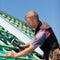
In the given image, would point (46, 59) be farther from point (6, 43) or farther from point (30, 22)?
point (6, 43)

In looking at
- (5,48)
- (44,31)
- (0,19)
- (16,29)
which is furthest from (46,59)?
(0,19)

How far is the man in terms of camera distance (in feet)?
13.1

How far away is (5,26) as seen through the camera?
11805 millimetres

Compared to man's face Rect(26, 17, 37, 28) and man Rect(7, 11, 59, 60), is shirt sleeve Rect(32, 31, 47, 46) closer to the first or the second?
man Rect(7, 11, 59, 60)

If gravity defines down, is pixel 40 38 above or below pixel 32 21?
below

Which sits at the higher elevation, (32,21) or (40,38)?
(32,21)

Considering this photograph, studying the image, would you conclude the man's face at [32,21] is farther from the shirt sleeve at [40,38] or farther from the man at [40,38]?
the shirt sleeve at [40,38]

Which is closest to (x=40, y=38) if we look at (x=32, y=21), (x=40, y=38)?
(x=40, y=38)

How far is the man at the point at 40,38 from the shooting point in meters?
3.98

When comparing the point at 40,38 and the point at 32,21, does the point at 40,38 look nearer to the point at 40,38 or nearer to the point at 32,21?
the point at 40,38

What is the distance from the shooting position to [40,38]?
3.98 meters

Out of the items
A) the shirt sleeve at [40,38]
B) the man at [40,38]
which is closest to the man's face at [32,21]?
the man at [40,38]

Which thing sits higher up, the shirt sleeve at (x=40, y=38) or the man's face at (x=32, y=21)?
the man's face at (x=32, y=21)

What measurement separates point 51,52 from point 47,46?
0.11 metres
